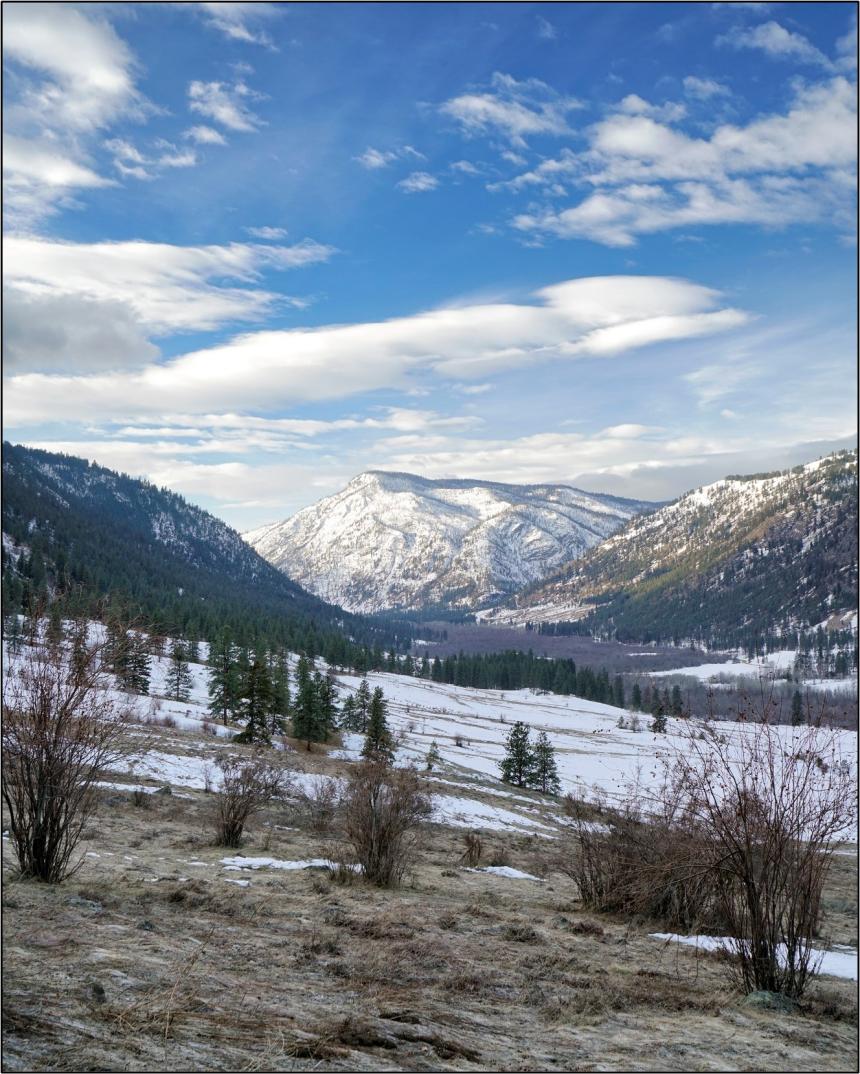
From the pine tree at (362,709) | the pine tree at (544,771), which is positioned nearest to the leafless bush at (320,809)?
the pine tree at (544,771)

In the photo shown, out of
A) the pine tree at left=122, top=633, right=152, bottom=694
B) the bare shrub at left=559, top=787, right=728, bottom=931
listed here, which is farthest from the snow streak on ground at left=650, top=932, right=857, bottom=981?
the pine tree at left=122, top=633, right=152, bottom=694

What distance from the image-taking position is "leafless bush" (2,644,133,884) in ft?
34.4

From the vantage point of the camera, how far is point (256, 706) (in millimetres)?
48344

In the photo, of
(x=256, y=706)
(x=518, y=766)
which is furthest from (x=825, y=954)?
(x=518, y=766)

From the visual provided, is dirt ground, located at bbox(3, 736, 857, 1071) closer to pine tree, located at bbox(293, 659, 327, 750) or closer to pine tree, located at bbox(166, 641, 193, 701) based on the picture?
pine tree, located at bbox(293, 659, 327, 750)

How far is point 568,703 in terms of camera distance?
516 ft

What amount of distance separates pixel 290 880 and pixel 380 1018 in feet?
28.0

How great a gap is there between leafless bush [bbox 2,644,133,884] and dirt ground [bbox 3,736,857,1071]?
636mm

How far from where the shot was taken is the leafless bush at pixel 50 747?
1048 centimetres

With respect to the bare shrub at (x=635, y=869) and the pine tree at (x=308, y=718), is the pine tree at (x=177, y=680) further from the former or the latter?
the bare shrub at (x=635, y=869)

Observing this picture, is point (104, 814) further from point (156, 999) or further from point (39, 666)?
point (156, 999)

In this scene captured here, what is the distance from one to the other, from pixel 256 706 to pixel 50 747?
39281 millimetres

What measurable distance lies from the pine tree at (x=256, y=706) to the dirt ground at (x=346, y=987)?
34.4 meters

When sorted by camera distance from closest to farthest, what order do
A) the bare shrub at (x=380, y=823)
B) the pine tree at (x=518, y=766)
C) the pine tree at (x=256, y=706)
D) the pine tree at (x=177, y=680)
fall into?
the bare shrub at (x=380, y=823) < the pine tree at (x=256, y=706) < the pine tree at (x=518, y=766) < the pine tree at (x=177, y=680)
